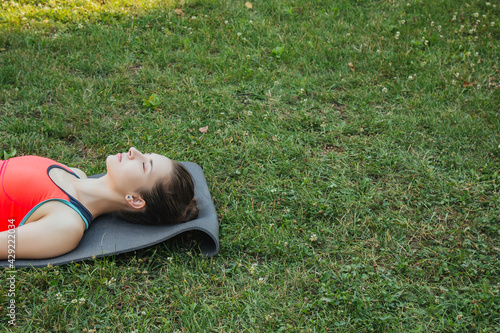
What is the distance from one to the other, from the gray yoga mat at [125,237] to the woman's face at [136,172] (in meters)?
0.28

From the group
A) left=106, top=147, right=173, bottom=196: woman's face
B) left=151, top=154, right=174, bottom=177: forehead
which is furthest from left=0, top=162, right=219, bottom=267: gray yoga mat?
left=151, top=154, right=174, bottom=177: forehead

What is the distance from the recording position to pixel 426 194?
3.87 meters

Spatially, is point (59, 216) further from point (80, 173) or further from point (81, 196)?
point (80, 173)

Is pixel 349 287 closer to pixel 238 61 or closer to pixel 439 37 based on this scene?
pixel 238 61

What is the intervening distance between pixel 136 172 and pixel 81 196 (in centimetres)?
46

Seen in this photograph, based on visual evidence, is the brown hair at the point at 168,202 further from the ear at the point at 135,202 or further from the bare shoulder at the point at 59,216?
the bare shoulder at the point at 59,216

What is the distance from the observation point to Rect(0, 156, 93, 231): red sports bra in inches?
127

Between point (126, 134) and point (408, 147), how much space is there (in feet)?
8.98

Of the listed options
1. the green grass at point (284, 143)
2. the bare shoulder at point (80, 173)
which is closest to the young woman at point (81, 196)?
the bare shoulder at point (80, 173)

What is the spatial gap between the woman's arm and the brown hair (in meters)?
0.45

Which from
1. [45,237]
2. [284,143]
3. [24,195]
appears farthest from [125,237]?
[284,143]

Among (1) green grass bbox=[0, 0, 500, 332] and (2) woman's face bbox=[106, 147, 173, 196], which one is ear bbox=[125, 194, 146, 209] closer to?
(2) woman's face bbox=[106, 147, 173, 196]

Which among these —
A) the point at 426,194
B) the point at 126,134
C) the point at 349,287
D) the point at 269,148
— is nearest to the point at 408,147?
the point at 426,194

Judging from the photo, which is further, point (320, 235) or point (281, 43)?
point (281, 43)
